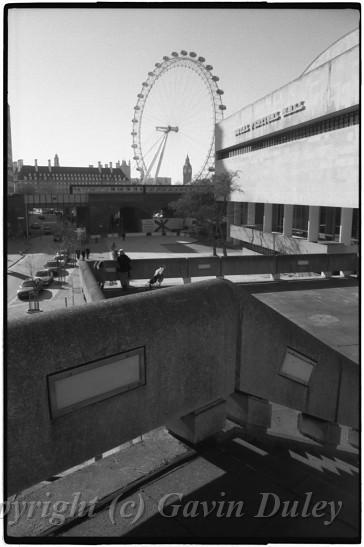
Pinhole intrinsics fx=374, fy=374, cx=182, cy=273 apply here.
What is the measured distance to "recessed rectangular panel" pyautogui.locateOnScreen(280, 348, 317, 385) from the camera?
435 centimetres

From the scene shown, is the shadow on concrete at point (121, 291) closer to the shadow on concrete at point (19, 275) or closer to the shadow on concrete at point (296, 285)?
the shadow on concrete at point (296, 285)

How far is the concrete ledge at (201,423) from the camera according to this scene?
411cm

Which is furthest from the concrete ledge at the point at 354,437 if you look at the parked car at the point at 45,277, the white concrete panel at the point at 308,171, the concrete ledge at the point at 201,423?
the parked car at the point at 45,277

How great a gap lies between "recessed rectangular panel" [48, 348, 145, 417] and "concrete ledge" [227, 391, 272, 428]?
1791mm

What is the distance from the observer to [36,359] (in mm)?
2580

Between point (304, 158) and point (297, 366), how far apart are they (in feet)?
95.3

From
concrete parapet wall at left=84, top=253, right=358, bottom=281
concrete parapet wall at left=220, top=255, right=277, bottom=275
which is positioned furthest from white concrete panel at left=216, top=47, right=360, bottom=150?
concrete parapet wall at left=220, top=255, right=277, bottom=275

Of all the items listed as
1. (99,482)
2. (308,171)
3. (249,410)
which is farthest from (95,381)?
(308,171)

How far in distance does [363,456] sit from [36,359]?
277 centimetres

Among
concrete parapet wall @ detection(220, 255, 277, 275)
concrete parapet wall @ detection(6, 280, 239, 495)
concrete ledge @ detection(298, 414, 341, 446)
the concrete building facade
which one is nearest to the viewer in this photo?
concrete parapet wall @ detection(6, 280, 239, 495)

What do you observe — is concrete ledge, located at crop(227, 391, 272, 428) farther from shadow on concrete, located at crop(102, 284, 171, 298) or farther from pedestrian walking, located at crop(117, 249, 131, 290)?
pedestrian walking, located at crop(117, 249, 131, 290)

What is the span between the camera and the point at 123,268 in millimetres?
8711

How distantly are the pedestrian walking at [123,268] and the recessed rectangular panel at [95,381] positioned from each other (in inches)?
221

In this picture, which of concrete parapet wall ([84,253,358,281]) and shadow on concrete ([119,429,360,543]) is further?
concrete parapet wall ([84,253,358,281])
